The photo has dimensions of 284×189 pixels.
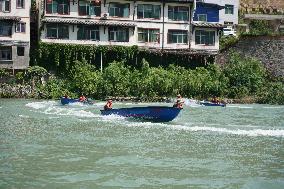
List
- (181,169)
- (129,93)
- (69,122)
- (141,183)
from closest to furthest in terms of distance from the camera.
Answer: (141,183), (181,169), (69,122), (129,93)

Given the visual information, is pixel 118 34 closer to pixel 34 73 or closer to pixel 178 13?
pixel 178 13

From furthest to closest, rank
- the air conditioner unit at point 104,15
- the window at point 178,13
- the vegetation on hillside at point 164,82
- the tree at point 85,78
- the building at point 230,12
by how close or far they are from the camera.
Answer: the building at point 230,12 < the window at point 178,13 < the air conditioner unit at point 104,15 < the vegetation on hillside at point 164,82 < the tree at point 85,78

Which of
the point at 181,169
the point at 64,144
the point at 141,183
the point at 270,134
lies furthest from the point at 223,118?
the point at 141,183

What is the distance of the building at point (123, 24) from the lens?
4991 centimetres

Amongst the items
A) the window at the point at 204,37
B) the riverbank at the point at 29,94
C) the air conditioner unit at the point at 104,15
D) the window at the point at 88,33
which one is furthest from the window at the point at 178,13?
the riverbank at the point at 29,94

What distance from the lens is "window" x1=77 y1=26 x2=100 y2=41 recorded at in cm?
5047

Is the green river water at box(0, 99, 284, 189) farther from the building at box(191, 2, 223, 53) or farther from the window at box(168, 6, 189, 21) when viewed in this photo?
the window at box(168, 6, 189, 21)

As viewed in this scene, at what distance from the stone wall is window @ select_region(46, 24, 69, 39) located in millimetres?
16579

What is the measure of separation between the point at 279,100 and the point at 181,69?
32.1ft

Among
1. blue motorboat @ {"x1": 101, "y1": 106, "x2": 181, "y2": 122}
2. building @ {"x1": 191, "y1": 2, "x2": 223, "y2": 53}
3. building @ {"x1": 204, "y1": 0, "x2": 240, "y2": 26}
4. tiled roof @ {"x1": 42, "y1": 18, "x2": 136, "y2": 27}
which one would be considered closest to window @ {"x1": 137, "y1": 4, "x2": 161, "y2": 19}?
tiled roof @ {"x1": 42, "y1": 18, "x2": 136, "y2": 27}

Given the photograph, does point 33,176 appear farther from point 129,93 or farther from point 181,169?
point 129,93

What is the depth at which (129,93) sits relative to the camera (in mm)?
46906

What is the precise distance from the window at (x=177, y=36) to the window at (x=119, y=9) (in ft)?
16.2

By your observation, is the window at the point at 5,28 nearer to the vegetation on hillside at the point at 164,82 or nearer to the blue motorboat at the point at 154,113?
the vegetation on hillside at the point at 164,82
